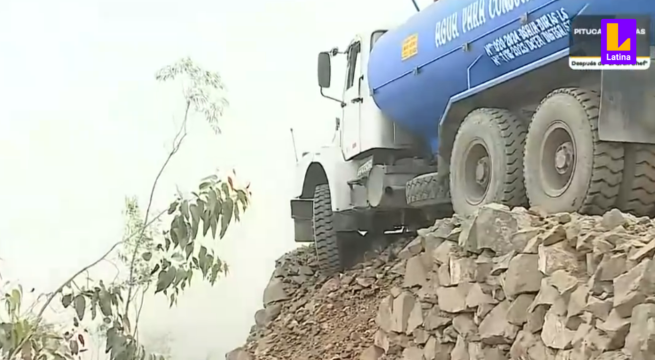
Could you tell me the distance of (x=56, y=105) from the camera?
8.23 metres

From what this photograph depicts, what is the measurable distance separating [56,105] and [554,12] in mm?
5992

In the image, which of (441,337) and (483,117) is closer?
(441,337)

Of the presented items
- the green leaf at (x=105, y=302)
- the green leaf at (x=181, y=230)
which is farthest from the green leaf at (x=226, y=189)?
the green leaf at (x=105, y=302)

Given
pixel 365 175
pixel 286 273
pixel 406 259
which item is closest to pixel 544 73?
pixel 406 259

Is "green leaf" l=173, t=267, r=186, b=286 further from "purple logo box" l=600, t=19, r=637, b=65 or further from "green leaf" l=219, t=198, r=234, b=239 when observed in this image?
"purple logo box" l=600, t=19, r=637, b=65

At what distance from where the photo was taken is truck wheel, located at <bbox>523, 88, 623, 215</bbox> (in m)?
3.44

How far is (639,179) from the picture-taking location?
137 inches

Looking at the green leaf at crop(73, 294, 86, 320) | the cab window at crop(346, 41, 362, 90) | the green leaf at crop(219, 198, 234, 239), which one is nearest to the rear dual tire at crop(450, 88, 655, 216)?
the green leaf at crop(219, 198, 234, 239)

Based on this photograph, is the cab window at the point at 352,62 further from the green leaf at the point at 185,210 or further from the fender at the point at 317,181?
the green leaf at the point at 185,210

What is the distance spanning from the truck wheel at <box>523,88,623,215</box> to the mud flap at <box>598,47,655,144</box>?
60mm

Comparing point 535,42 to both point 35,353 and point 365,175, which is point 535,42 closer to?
point 365,175

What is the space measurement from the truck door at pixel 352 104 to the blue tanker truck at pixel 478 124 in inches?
0.6

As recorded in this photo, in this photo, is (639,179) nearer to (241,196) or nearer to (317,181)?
(241,196)

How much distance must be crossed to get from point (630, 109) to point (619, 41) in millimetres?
292
